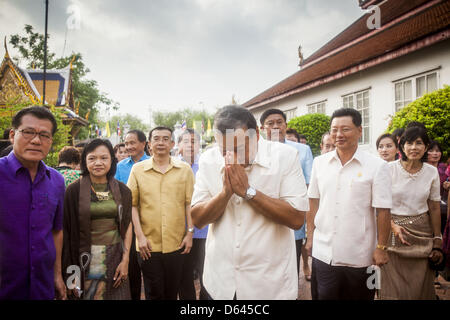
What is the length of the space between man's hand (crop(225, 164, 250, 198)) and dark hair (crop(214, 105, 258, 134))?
0.24 metres

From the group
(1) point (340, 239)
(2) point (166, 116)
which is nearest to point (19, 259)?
(1) point (340, 239)

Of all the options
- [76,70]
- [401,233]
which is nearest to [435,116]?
[401,233]

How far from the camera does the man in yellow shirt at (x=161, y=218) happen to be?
128 inches

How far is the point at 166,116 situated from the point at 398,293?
77.8m

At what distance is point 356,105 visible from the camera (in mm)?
10992

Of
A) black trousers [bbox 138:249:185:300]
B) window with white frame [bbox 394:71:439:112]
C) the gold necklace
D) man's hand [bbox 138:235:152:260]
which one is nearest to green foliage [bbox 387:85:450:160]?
window with white frame [bbox 394:71:439:112]

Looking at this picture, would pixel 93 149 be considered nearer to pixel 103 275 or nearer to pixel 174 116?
pixel 103 275

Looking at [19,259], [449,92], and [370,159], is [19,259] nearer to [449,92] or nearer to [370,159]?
[370,159]

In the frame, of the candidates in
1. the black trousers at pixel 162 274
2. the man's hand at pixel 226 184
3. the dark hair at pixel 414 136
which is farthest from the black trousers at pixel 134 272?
the dark hair at pixel 414 136

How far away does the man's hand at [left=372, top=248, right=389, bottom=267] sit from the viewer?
2.52m

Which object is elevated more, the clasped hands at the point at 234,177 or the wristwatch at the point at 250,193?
the clasped hands at the point at 234,177

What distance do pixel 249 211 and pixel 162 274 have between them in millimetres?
2022

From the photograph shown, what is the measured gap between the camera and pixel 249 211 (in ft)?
6.00

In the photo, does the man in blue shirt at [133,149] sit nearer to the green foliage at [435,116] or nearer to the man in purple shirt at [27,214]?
the man in purple shirt at [27,214]
